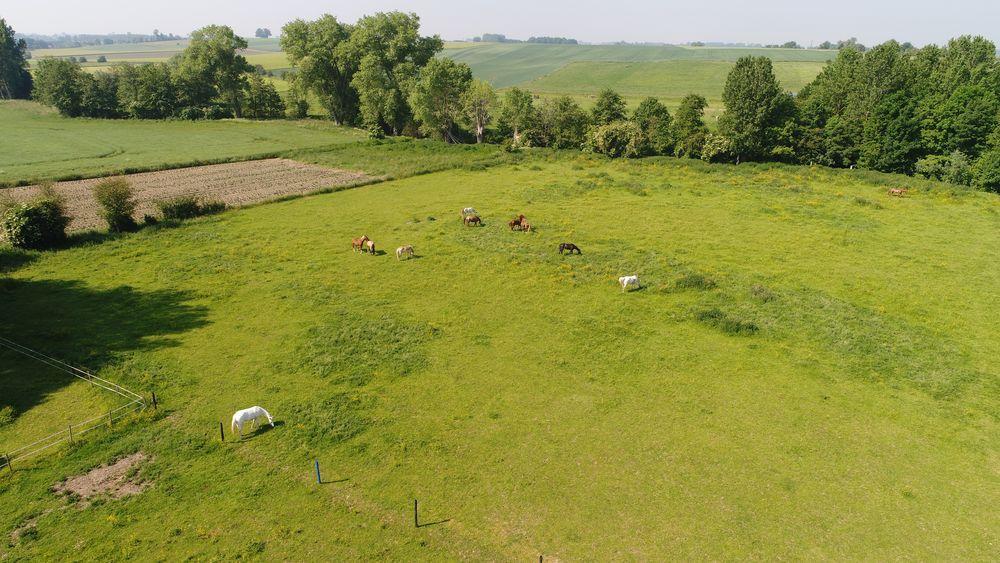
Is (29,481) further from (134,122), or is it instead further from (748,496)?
(134,122)

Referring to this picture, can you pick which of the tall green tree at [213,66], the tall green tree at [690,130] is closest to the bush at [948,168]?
the tall green tree at [690,130]

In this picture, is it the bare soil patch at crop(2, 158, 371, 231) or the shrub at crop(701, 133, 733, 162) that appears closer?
the bare soil patch at crop(2, 158, 371, 231)

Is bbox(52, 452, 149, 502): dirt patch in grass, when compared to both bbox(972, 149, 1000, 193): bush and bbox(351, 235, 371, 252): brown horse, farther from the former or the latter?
bbox(972, 149, 1000, 193): bush

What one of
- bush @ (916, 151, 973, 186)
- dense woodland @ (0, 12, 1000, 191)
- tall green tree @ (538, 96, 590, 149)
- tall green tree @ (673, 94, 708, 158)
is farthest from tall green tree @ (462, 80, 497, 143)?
bush @ (916, 151, 973, 186)

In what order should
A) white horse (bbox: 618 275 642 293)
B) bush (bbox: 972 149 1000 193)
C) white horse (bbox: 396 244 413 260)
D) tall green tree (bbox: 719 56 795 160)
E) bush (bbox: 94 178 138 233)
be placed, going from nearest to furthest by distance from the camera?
white horse (bbox: 618 275 642 293), white horse (bbox: 396 244 413 260), bush (bbox: 94 178 138 233), bush (bbox: 972 149 1000 193), tall green tree (bbox: 719 56 795 160)

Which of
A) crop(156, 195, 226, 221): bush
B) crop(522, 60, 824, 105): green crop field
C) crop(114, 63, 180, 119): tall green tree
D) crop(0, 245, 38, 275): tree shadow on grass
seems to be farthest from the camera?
crop(522, 60, 824, 105): green crop field

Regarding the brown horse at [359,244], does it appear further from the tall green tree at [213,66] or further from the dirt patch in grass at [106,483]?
the tall green tree at [213,66]

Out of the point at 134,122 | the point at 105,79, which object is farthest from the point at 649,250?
the point at 105,79

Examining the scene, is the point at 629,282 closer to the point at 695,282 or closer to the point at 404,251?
the point at 695,282

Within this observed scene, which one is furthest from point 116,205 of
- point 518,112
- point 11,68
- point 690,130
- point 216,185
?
point 11,68
